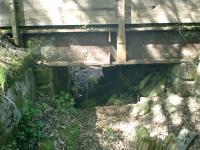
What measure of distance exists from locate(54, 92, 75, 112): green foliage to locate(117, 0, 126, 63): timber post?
179 centimetres

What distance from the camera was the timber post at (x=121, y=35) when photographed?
889 cm

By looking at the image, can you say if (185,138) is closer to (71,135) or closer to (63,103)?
(71,135)

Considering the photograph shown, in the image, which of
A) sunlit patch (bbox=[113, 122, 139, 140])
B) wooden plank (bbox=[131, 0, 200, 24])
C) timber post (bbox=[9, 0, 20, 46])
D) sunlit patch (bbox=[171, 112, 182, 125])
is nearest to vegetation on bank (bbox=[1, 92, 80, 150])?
sunlit patch (bbox=[113, 122, 139, 140])

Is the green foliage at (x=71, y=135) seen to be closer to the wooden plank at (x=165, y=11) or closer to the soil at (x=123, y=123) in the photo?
the soil at (x=123, y=123)

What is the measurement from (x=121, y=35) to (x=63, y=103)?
245 cm

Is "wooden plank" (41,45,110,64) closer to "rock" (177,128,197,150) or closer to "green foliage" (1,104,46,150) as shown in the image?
"green foliage" (1,104,46,150)

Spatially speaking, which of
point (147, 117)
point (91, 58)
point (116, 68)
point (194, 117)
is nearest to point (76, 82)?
point (116, 68)

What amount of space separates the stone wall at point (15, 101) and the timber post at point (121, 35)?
2.35 meters

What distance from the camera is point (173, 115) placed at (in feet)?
29.0

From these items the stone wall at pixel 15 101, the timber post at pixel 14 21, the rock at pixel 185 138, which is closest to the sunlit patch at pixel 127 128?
the rock at pixel 185 138

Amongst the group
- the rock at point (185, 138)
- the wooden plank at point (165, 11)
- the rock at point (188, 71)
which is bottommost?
the rock at point (185, 138)

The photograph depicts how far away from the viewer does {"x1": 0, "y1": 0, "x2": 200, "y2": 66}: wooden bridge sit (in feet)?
29.7

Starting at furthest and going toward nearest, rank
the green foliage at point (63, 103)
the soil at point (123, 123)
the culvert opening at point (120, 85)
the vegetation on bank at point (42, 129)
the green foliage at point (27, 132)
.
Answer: the culvert opening at point (120, 85)
the green foliage at point (63, 103)
the soil at point (123, 123)
the vegetation on bank at point (42, 129)
the green foliage at point (27, 132)

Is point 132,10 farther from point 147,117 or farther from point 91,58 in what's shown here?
point 147,117
